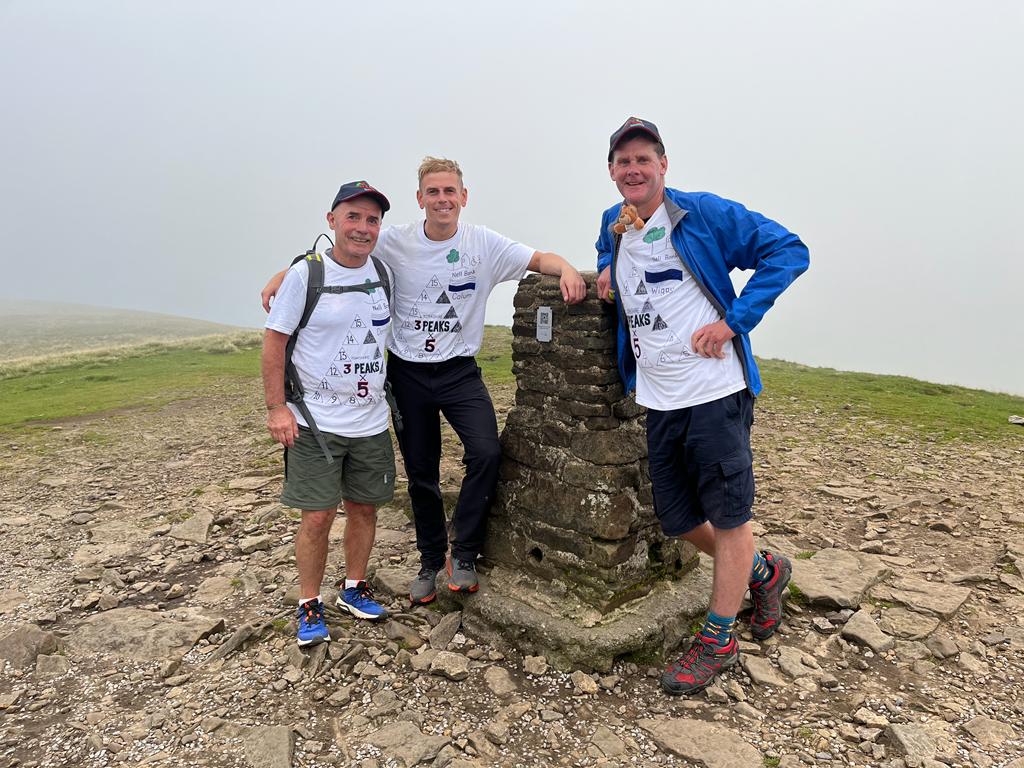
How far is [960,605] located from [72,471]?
1198 centimetres

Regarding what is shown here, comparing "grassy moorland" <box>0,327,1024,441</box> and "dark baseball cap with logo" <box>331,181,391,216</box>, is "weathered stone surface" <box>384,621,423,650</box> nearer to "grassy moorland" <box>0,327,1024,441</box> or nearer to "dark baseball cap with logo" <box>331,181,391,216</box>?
"dark baseball cap with logo" <box>331,181,391,216</box>

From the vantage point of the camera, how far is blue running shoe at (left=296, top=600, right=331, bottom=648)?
4.96m

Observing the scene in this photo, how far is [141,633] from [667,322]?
16.2 feet

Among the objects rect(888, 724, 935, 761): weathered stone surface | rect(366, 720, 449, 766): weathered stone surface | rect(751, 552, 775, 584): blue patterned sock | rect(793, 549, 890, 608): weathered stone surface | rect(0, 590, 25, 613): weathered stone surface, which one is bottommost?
rect(0, 590, 25, 613): weathered stone surface

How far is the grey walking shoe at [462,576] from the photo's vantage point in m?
5.31

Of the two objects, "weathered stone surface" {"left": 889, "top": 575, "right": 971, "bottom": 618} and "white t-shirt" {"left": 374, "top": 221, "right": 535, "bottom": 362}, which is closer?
"white t-shirt" {"left": 374, "top": 221, "right": 535, "bottom": 362}

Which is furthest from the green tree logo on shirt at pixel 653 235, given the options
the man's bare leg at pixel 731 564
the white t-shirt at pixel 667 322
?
the man's bare leg at pixel 731 564

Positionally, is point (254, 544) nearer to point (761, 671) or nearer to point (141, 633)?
point (141, 633)

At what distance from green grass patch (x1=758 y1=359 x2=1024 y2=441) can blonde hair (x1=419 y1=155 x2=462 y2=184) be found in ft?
33.4

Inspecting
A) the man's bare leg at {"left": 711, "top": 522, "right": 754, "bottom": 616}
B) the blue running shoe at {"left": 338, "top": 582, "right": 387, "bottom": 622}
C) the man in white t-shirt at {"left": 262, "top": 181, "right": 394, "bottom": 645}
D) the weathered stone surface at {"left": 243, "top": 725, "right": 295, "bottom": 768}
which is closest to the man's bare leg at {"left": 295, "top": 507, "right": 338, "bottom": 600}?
the man in white t-shirt at {"left": 262, "top": 181, "right": 394, "bottom": 645}

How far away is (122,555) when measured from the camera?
7.26m

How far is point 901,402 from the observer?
46.6 ft

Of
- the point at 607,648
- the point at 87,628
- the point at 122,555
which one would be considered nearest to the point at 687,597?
the point at 607,648

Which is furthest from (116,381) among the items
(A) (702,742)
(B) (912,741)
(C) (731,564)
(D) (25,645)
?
(B) (912,741)
